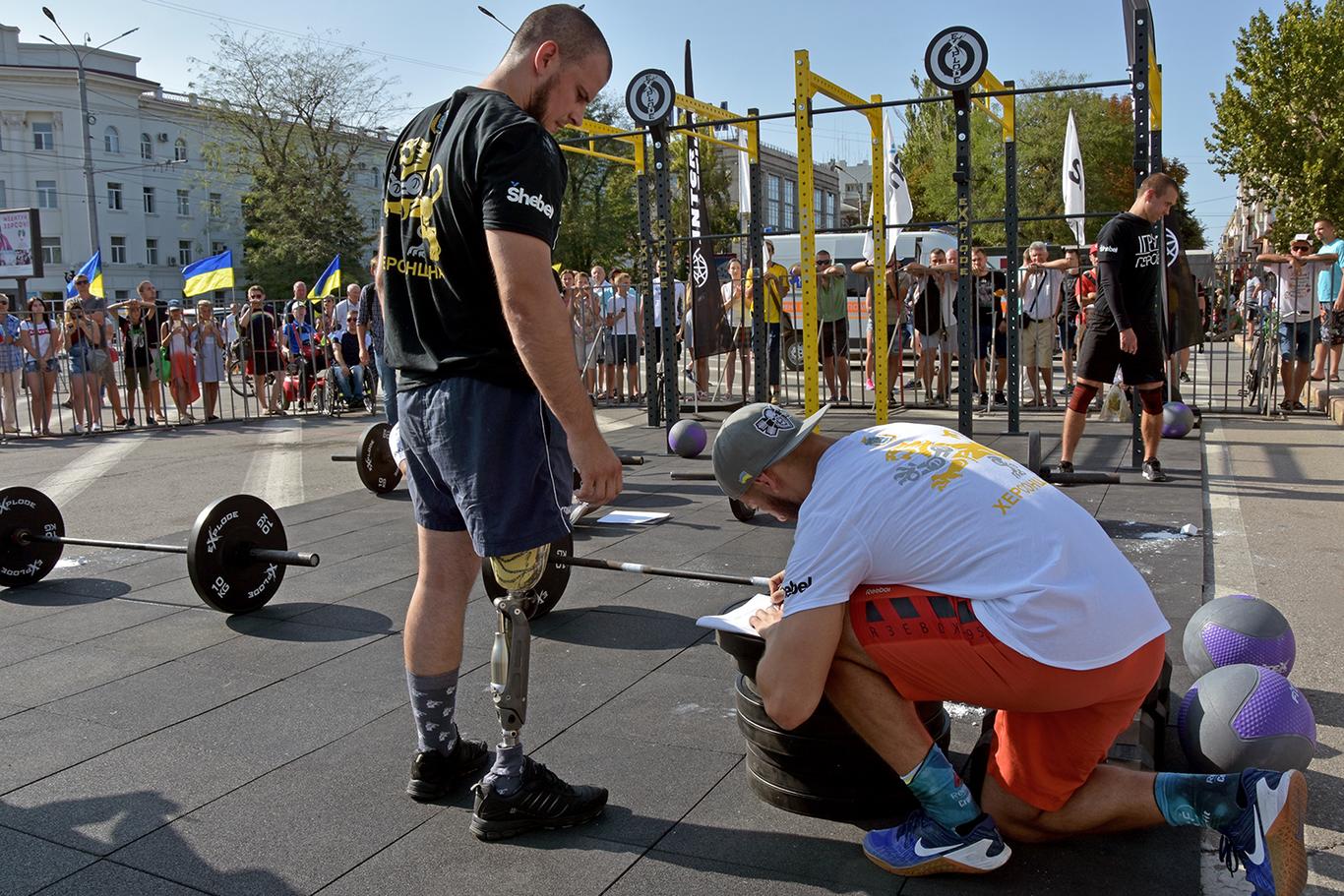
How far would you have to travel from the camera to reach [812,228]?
7809mm

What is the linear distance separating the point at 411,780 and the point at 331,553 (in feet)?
10.5

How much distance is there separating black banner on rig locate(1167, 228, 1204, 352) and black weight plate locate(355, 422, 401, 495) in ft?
19.0

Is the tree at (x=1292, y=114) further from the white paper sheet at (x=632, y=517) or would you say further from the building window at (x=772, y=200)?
the building window at (x=772, y=200)

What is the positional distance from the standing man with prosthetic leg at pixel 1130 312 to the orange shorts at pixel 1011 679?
14.9 ft

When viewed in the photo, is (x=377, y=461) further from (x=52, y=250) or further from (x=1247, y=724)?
(x=52, y=250)

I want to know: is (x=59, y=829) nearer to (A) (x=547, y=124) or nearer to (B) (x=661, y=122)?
(A) (x=547, y=124)

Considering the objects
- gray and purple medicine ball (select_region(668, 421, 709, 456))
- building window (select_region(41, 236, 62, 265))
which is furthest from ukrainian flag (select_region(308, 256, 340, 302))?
building window (select_region(41, 236, 62, 265))

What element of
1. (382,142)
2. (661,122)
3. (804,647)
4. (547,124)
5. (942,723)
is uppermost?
(382,142)

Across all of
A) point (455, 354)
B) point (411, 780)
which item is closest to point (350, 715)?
A: point (411, 780)

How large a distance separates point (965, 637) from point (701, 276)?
9.20 metres

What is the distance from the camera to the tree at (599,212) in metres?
43.2

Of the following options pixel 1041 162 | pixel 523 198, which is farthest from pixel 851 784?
pixel 1041 162

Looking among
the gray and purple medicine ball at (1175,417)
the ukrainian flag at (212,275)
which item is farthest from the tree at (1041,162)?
the gray and purple medicine ball at (1175,417)

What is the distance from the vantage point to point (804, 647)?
2174mm
